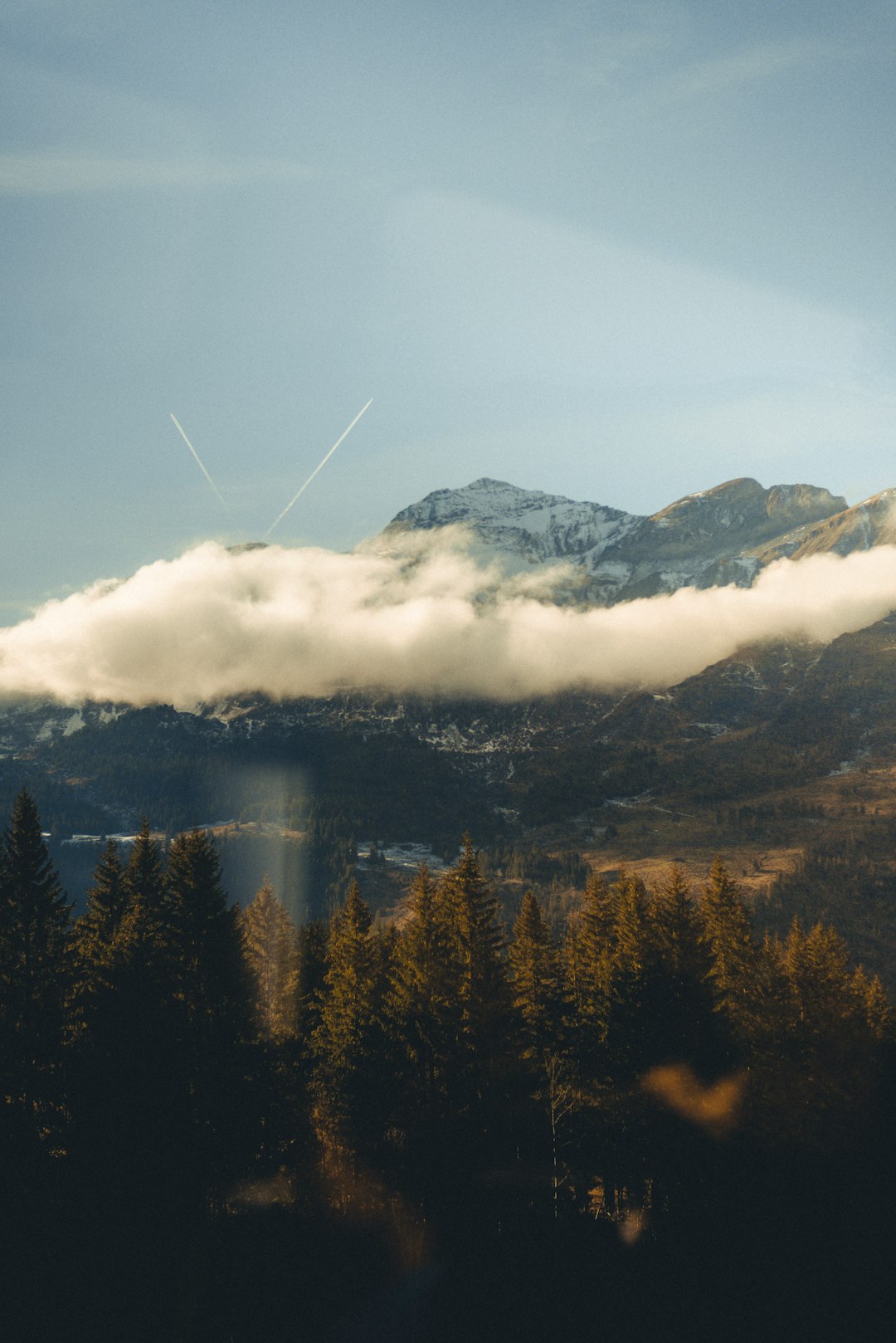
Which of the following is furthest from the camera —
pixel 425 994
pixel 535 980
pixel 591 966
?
pixel 591 966

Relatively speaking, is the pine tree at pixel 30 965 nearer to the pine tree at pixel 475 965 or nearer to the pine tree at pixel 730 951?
the pine tree at pixel 475 965

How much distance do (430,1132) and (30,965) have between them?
67.6 ft

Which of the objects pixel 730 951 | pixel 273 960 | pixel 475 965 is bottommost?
pixel 273 960

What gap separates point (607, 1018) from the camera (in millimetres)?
42500

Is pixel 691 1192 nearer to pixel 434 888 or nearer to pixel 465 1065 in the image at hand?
pixel 465 1065

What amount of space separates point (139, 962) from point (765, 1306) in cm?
3066

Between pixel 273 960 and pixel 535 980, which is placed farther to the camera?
pixel 273 960

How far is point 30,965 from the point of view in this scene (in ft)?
124

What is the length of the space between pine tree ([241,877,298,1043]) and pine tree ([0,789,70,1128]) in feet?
57.0

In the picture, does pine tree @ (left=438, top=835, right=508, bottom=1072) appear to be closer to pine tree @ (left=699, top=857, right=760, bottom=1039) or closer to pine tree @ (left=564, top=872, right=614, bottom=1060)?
pine tree @ (left=564, top=872, right=614, bottom=1060)

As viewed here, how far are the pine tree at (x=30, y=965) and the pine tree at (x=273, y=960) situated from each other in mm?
17364

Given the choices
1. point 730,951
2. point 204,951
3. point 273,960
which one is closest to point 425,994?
point 204,951

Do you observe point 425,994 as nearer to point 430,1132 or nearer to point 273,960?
point 430,1132

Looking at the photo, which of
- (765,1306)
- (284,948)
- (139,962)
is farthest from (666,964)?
(284,948)
